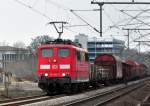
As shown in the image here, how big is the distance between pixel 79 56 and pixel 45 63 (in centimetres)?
298

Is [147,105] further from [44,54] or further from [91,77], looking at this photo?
[91,77]

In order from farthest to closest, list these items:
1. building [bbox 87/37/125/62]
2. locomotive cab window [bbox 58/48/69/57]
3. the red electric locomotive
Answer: building [bbox 87/37/125/62] → locomotive cab window [bbox 58/48/69/57] → the red electric locomotive

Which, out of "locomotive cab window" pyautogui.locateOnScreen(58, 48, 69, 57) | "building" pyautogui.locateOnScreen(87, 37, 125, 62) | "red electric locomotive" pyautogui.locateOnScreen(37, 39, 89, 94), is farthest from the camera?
"building" pyautogui.locateOnScreen(87, 37, 125, 62)

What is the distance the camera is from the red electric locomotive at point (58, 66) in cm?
3142

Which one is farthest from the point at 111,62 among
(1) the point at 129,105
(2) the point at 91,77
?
(1) the point at 129,105

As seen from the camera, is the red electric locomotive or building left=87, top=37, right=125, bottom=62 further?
building left=87, top=37, right=125, bottom=62

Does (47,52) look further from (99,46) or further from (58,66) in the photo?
(99,46)

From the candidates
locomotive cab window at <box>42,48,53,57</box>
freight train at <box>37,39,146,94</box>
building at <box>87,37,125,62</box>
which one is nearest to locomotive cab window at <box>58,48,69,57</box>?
freight train at <box>37,39,146,94</box>

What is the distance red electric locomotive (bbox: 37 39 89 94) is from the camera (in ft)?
103

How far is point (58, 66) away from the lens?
1244 inches

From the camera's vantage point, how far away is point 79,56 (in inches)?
1324

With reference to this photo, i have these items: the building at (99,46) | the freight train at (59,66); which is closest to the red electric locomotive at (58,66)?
the freight train at (59,66)

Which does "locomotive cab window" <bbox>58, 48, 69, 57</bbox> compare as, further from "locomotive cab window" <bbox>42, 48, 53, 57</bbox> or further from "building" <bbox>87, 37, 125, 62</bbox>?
"building" <bbox>87, 37, 125, 62</bbox>

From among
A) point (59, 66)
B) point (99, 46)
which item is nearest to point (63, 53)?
point (59, 66)
